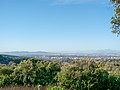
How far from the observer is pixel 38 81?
23.1 meters

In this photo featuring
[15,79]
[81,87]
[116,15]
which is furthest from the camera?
[15,79]

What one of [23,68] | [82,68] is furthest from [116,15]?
[23,68]

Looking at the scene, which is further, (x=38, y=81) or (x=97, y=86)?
(x=38, y=81)

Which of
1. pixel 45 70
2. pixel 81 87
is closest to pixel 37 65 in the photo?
pixel 45 70

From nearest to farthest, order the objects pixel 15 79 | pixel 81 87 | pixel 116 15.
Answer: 1. pixel 81 87
2. pixel 116 15
3. pixel 15 79

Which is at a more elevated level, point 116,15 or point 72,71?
point 116,15

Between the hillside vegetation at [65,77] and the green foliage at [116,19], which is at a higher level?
the green foliage at [116,19]

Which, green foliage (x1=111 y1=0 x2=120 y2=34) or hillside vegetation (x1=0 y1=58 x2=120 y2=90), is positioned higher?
green foliage (x1=111 y1=0 x2=120 y2=34)

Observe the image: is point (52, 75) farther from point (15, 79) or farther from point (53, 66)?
point (15, 79)

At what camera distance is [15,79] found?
2361cm

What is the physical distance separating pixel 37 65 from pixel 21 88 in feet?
12.3

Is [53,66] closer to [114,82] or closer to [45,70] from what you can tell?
[45,70]

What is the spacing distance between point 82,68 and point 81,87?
48.6 inches

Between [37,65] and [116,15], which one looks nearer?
[116,15]
